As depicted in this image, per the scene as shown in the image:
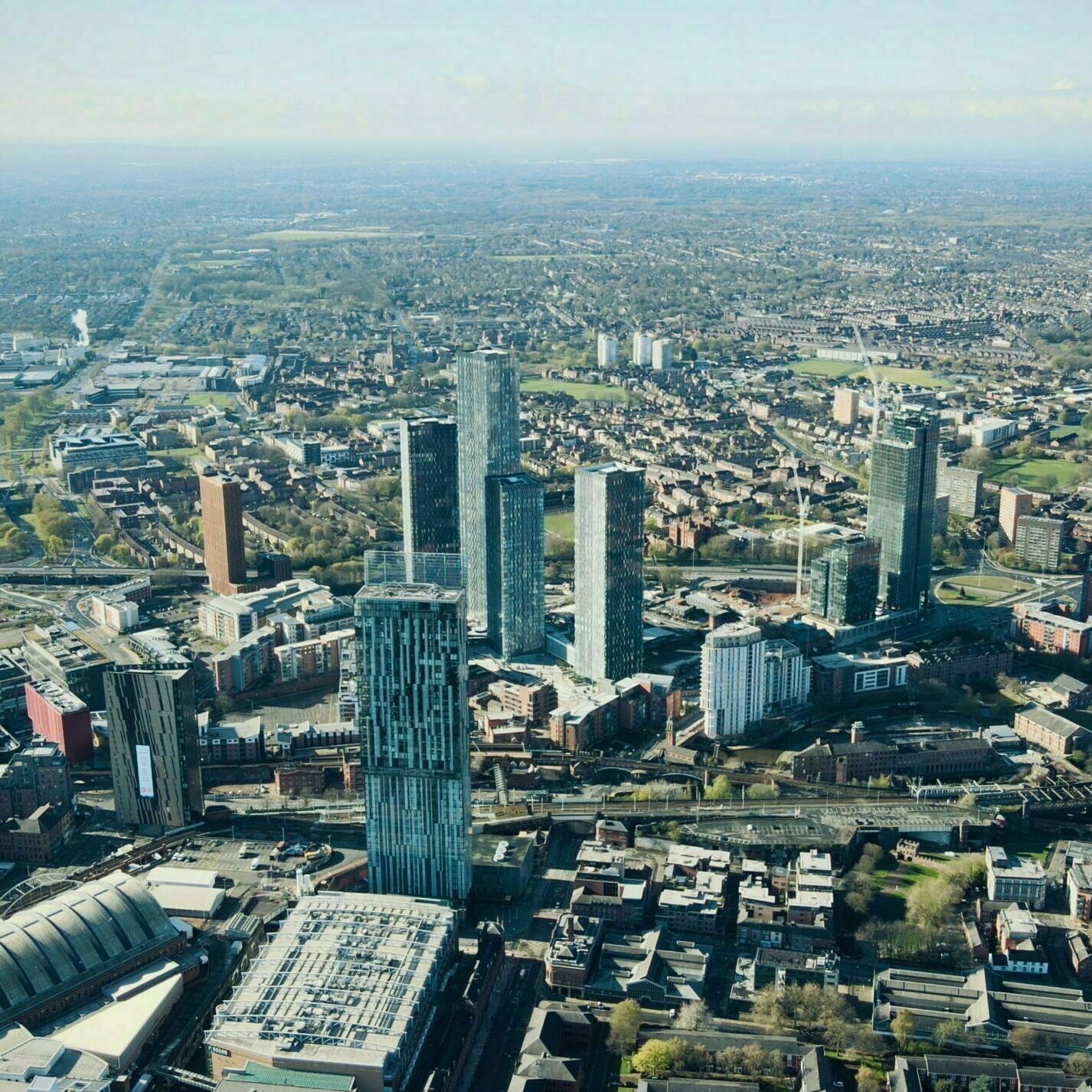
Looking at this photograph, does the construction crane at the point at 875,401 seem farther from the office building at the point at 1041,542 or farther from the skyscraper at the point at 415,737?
the skyscraper at the point at 415,737

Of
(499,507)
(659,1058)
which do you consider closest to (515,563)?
(499,507)

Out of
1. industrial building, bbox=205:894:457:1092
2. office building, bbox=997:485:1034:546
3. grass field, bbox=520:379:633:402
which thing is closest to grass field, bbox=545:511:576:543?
office building, bbox=997:485:1034:546

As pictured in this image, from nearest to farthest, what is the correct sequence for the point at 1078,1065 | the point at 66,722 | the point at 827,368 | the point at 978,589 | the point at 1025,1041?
1. the point at 1078,1065
2. the point at 1025,1041
3. the point at 66,722
4. the point at 978,589
5. the point at 827,368

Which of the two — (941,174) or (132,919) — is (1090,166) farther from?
(132,919)

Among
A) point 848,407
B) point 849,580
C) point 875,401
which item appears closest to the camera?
point 849,580

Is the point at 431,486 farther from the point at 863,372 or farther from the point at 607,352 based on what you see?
the point at 607,352
